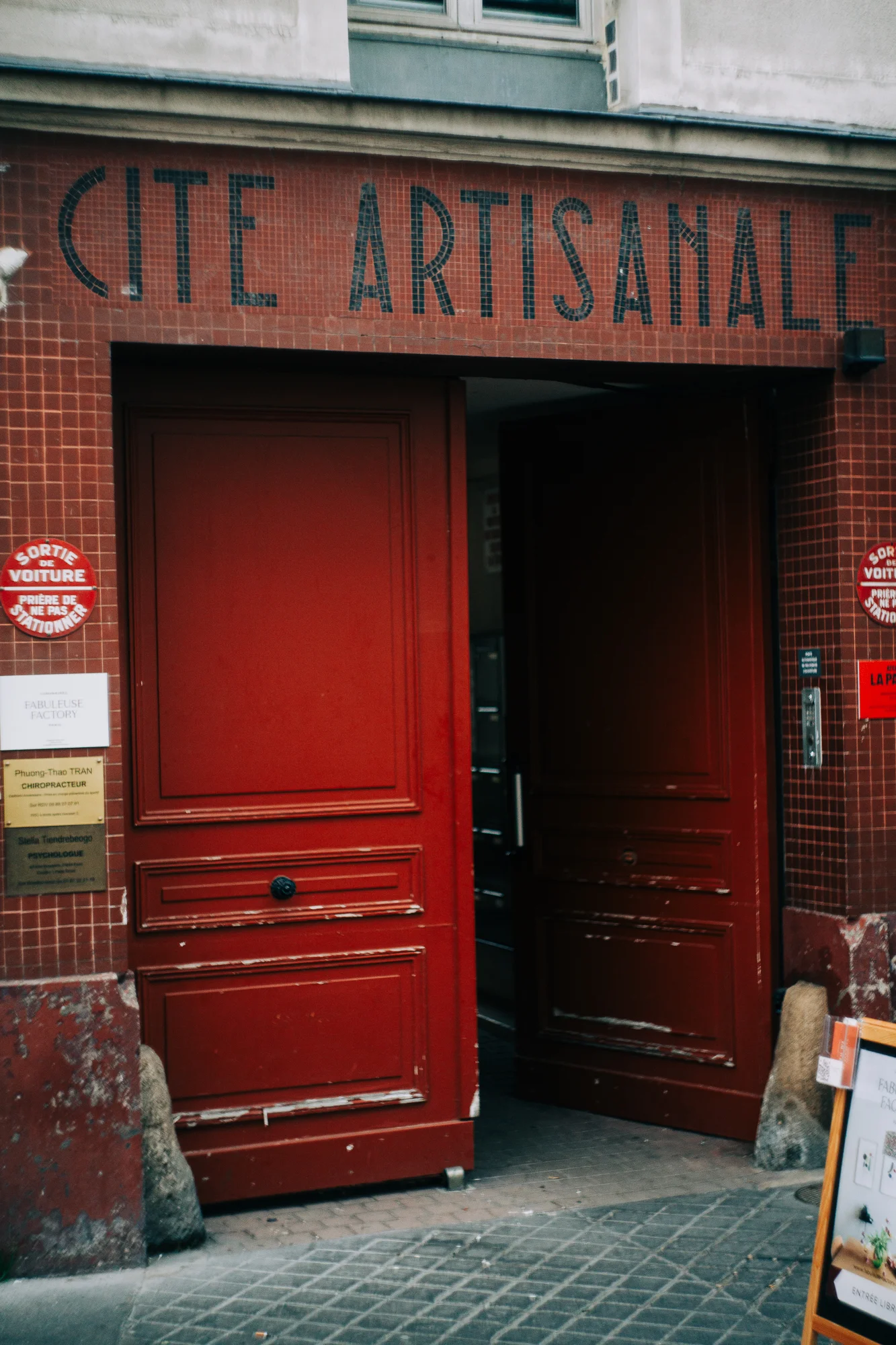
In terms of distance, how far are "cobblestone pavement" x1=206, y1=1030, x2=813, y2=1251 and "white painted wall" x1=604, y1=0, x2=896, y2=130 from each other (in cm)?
431

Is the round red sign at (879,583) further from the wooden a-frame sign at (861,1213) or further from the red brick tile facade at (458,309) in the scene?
the wooden a-frame sign at (861,1213)

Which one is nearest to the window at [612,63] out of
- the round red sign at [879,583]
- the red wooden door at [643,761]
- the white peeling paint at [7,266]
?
the red wooden door at [643,761]

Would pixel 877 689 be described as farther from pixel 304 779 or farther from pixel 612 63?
pixel 612 63

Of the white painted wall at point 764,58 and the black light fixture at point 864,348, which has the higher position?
the white painted wall at point 764,58

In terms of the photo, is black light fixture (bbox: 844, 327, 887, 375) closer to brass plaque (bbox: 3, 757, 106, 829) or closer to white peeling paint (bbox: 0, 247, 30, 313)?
white peeling paint (bbox: 0, 247, 30, 313)

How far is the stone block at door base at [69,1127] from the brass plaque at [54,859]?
0.32 meters

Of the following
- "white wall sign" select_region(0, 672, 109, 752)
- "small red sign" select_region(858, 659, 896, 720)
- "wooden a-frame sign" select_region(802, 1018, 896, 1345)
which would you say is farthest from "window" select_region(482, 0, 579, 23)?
"wooden a-frame sign" select_region(802, 1018, 896, 1345)

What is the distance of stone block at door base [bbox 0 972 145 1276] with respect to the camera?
475 cm

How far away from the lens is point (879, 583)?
19.5 ft

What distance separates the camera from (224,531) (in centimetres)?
546

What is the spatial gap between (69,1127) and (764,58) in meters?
4.93

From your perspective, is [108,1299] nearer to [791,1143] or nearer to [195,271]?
[791,1143]

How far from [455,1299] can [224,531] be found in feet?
9.34

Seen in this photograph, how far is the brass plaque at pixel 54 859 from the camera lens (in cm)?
488
